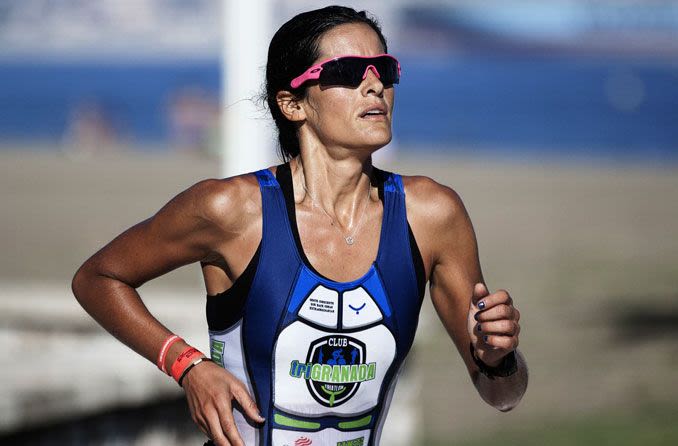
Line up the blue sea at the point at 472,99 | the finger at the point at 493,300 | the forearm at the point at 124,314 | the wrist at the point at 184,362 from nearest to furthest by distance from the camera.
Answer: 1. the finger at the point at 493,300
2. the wrist at the point at 184,362
3. the forearm at the point at 124,314
4. the blue sea at the point at 472,99

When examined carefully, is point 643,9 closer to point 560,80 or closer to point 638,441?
point 560,80

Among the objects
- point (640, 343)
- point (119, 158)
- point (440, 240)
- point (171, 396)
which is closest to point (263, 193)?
point (440, 240)

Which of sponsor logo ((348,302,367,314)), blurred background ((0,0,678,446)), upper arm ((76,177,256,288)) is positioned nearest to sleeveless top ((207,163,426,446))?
sponsor logo ((348,302,367,314))

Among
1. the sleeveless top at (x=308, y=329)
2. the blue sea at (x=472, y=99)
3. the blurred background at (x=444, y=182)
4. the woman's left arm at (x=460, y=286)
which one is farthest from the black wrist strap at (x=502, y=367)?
the blue sea at (x=472, y=99)

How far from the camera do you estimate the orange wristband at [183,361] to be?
2988 millimetres

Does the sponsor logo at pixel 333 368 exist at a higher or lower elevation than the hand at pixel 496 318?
lower

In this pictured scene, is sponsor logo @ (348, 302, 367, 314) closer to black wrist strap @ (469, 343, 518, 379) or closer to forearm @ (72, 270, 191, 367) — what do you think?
black wrist strap @ (469, 343, 518, 379)

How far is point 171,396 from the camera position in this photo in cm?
576

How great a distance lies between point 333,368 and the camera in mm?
3082

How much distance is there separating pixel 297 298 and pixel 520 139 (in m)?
51.3

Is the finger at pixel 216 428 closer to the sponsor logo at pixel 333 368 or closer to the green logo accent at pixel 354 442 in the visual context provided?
the sponsor logo at pixel 333 368

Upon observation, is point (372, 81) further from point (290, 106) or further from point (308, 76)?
point (290, 106)

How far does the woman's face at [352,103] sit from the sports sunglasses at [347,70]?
0.06 ft

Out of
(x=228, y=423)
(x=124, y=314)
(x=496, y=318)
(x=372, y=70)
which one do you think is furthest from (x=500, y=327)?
(x=124, y=314)
